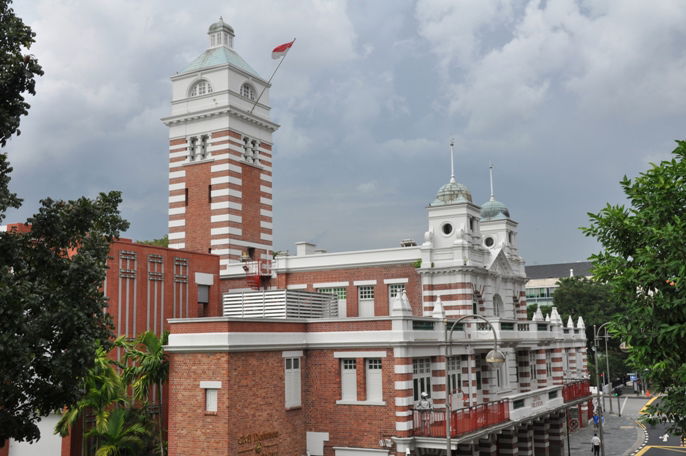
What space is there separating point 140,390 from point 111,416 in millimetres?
1515

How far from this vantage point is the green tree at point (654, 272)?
17578 mm

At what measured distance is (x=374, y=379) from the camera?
1200 inches

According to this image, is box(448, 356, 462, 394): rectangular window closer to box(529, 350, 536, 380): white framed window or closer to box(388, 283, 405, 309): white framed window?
box(388, 283, 405, 309): white framed window

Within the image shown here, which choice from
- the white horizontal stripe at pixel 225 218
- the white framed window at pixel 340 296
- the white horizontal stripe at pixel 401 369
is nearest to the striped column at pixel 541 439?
the white framed window at pixel 340 296

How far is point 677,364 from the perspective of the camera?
59.6 ft

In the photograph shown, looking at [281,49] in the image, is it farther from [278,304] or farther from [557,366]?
[557,366]

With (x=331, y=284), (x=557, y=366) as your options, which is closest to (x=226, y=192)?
(x=331, y=284)

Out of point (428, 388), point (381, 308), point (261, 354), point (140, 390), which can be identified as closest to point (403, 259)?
point (381, 308)

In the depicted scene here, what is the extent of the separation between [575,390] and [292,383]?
24.1 metres

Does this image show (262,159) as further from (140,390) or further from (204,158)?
(140,390)

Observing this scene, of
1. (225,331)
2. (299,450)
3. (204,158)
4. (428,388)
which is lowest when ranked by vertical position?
(299,450)

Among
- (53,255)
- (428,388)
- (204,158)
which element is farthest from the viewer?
(204,158)

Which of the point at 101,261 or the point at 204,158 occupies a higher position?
the point at 204,158

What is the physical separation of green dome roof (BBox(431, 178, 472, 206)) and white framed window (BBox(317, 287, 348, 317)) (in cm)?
722
